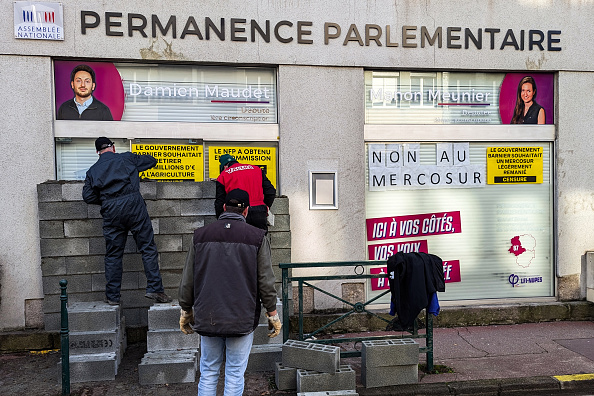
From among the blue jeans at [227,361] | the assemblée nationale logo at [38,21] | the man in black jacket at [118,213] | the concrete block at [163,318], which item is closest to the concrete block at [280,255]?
the man in black jacket at [118,213]

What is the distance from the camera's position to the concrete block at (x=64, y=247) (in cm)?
615

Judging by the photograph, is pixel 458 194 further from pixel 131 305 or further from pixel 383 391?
pixel 131 305

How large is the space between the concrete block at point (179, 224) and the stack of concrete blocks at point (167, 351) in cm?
110

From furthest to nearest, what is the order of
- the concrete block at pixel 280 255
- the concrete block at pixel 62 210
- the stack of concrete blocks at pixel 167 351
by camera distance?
the concrete block at pixel 280 255
the concrete block at pixel 62 210
the stack of concrete blocks at pixel 167 351

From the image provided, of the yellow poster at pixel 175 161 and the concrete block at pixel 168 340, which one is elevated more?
the yellow poster at pixel 175 161

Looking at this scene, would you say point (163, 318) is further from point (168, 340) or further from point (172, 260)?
point (172, 260)

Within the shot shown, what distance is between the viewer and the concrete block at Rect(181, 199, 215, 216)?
253 inches

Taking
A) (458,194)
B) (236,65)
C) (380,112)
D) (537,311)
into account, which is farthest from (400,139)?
(537,311)

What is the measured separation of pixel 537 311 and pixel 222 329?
572 centimetres

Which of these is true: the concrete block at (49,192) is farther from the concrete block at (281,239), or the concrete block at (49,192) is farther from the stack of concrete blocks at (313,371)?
the stack of concrete blocks at (313,371)

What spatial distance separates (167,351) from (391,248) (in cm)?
367

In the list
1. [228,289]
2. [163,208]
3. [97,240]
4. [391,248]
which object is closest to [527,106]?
[391,248]

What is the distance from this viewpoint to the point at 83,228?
6.21m

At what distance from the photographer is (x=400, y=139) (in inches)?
292
